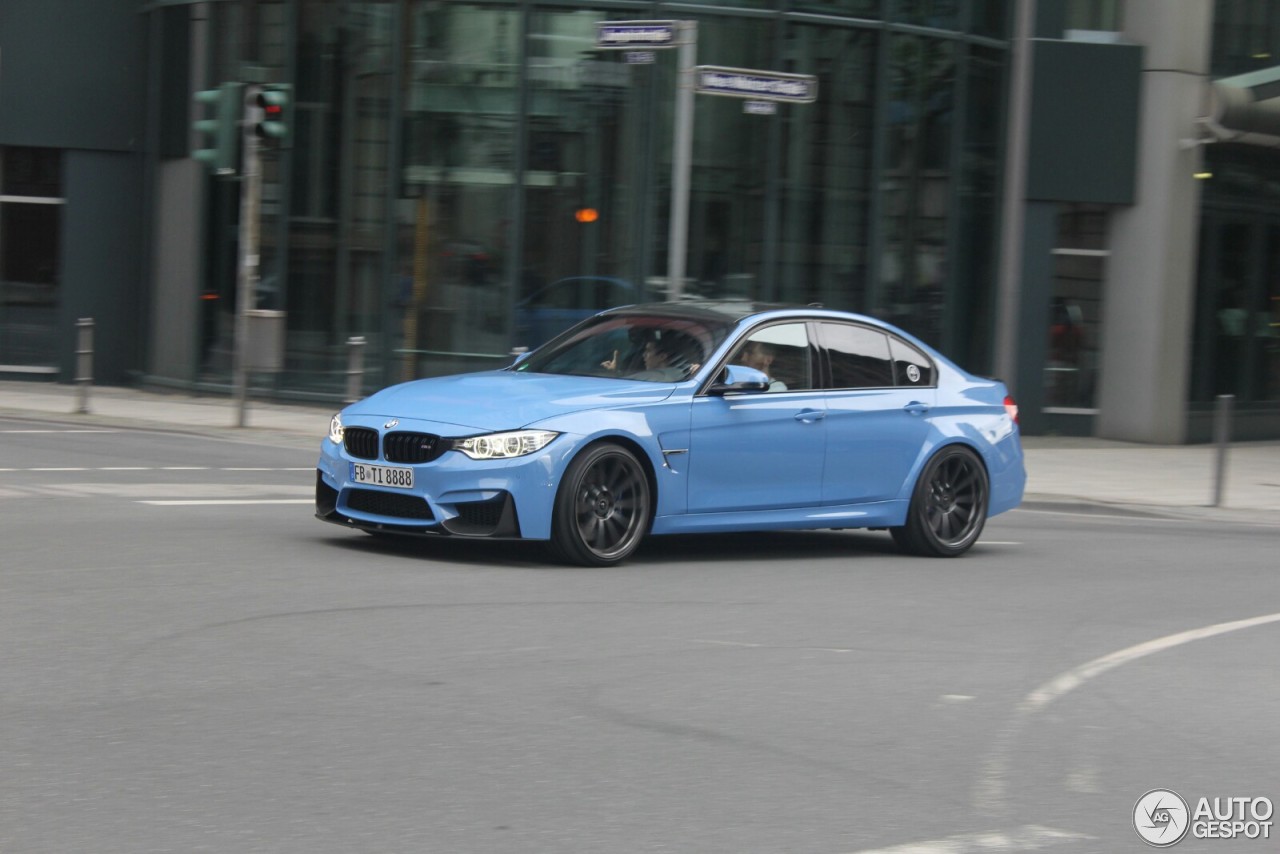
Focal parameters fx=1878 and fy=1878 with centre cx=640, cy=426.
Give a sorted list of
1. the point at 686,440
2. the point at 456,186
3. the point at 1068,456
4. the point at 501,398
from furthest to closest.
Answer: the point at 1068,456 < the point at 456,186 < the point at 686,440 < the point at 501,398

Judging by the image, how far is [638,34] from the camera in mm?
15898

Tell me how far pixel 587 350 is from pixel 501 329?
10.8 metres

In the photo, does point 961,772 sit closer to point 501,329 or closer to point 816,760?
point 816,760

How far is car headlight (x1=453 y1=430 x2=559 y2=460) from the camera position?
9516 mm

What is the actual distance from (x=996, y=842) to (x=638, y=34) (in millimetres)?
11707

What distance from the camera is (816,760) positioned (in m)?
6.00

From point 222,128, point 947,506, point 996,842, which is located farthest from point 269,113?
point 996,842

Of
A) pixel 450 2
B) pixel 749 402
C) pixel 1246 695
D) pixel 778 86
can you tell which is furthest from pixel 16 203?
pixel 1246 695

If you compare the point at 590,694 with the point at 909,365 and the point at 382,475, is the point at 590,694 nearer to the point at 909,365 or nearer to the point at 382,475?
the point at 382,475

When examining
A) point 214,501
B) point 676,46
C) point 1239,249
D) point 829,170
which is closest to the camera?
point 214,501

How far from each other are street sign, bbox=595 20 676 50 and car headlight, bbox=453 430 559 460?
7029mm

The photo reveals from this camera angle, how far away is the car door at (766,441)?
10438 mm

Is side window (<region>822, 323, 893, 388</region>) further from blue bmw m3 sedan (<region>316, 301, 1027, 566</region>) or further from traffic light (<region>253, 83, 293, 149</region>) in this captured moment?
traffic light (<region>253, 83, 293, 149</region>)

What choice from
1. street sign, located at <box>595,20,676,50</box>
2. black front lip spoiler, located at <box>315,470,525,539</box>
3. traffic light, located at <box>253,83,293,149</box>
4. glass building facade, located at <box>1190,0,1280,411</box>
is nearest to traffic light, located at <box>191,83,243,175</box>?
traffic light, located at <box>253,83,293,149</box>
